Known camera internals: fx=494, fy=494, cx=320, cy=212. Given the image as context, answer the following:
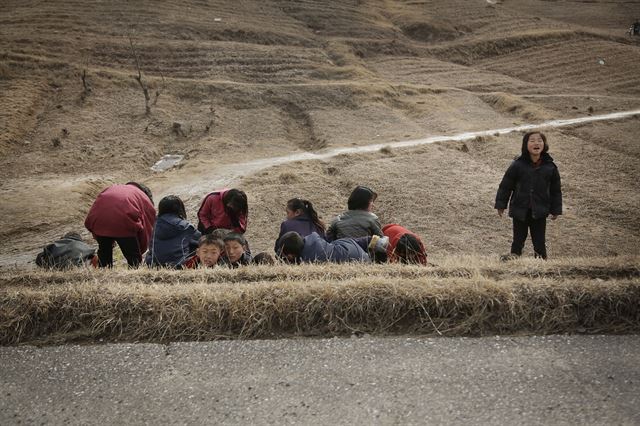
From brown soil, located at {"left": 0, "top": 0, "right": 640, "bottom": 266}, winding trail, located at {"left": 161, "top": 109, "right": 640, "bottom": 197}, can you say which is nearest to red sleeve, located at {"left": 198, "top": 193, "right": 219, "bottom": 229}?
brown soil, located at {"left": 0, "top": 0, "right": 640, "bottom": 266}

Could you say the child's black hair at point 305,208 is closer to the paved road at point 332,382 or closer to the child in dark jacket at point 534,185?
the child in dark jacket at point 534,185

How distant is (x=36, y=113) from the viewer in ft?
77.2

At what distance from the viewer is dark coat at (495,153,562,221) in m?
7.32

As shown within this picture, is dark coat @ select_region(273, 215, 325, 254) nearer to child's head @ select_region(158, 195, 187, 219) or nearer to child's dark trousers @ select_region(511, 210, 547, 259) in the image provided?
child's head @ select_region(158, 195, 187, 219)

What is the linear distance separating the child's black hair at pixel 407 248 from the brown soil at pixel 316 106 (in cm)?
597

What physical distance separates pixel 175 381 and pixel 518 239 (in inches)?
247

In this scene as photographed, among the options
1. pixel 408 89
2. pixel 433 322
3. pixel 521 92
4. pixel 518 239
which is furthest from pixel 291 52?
pixel 433 322

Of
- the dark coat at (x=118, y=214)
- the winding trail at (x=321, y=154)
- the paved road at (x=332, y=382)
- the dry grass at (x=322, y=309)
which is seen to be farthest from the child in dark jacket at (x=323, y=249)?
the winding trail at (x=321, y=154)

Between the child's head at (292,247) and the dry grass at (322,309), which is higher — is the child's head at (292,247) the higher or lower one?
the lower one

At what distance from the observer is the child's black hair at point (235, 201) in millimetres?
7730

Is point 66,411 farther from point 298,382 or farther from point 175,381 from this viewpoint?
point 298,382

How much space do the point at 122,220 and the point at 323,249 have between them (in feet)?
10.4

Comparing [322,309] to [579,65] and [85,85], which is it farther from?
[579,65]

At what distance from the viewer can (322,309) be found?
12.2ft
